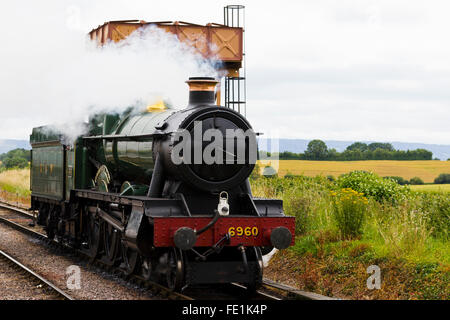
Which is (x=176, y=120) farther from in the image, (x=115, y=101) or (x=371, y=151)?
(x=371, y=151)

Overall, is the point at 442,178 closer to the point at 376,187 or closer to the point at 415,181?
the point at 415,181

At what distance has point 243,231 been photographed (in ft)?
32.1

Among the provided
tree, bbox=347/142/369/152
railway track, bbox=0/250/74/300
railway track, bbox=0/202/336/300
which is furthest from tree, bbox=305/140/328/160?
railway track, bbox=0/202/336/300

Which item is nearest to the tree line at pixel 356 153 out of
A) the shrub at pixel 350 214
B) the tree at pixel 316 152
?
the tree at pixel 316 152

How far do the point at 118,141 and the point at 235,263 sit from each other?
3551 millimetres

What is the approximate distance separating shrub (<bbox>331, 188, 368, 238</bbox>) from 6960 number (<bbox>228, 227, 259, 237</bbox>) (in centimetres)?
306

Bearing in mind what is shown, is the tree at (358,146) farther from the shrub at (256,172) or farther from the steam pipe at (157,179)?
the steam pipe at (157,179)

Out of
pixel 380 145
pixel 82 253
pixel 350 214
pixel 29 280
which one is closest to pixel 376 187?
pixel 350 214

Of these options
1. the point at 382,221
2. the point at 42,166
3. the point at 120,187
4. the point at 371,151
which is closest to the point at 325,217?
the point at 382,221

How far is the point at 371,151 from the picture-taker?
31.6m

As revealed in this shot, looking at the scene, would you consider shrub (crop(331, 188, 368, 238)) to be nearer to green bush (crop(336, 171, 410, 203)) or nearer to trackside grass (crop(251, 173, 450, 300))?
trackside grass (crop(251, 173, 450, 300))

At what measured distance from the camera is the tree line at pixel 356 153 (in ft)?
96.9

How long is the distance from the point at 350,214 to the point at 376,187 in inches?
93.9

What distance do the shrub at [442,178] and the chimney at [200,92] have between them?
16350mm
